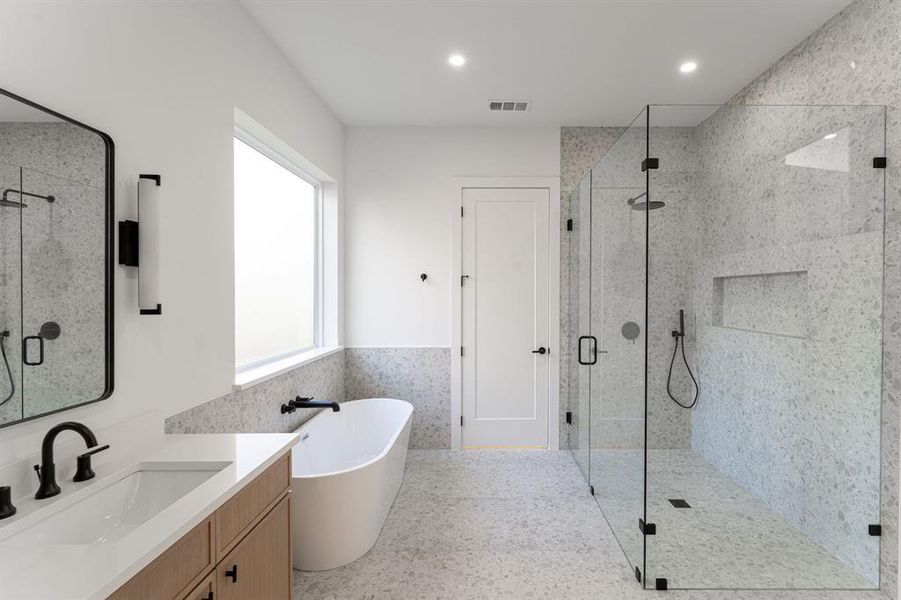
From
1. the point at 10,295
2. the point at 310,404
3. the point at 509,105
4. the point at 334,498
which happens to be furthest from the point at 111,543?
the point at 509,105

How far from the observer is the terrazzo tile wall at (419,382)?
3666 millimetres

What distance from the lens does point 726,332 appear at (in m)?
2.33

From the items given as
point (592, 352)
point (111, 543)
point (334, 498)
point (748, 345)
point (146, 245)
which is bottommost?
point (334, 498)

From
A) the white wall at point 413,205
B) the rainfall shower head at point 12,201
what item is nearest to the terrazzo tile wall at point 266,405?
the white wall at point 413,205

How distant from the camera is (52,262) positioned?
116cm

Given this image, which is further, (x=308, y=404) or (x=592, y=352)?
(x=592, y=352)

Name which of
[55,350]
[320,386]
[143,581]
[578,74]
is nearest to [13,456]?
[55,350]

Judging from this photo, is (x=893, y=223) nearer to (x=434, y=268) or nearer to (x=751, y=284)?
(x=751, y=284)

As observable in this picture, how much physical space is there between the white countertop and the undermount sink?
0.07 feet

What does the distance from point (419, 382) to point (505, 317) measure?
93 cm

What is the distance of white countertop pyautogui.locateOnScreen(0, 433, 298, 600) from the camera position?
749 millimetres

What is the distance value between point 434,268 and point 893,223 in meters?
2.75

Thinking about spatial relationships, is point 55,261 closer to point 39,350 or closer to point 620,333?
point 39,350

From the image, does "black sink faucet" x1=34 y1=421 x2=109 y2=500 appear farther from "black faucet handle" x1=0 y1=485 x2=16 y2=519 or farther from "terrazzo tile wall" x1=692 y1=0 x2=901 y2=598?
"terrazzo tile wall" x1=692 y1=0 x2=901 y2=598
